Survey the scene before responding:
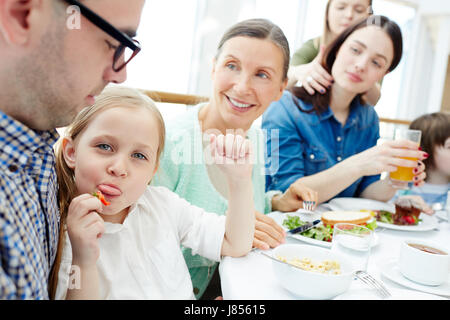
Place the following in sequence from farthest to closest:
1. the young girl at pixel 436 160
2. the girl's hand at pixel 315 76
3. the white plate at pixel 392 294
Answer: the young girl at pixel 436 160, the girl's hand at pixel 315 76, the white plate at pixel 392 294

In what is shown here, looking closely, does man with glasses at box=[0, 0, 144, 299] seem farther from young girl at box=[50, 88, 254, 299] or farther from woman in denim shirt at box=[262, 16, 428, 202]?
woman in denim shirt at box=[262, 16, 428, 202]

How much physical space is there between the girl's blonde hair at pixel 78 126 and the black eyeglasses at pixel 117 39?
160 mm

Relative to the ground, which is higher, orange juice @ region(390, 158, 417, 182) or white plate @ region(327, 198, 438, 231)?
orange juice @ region(390, 158, 417, 182)

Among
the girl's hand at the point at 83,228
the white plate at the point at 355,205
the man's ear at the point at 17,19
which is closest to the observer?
the man's ear at the point at 17,19

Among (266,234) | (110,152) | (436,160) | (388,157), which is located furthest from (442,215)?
(110,152)

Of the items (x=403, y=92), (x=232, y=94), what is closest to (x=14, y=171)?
(x=232, y=94)

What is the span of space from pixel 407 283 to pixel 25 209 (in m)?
0.62

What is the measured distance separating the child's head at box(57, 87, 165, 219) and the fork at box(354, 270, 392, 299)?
420mm

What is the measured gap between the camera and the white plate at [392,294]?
0.56 metres

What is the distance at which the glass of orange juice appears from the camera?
1.09m

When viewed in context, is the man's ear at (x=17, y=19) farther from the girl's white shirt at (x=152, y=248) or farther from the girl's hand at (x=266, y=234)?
Result: the girl's hand at (x=266, y=234)

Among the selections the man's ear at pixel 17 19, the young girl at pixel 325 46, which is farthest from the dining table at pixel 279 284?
the young girl at pixel 325 46

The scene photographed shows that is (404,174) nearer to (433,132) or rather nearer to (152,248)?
(433,132)

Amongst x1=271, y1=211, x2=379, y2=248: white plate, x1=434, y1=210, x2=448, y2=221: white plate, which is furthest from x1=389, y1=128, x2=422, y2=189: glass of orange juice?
x1=271, y1=211, x2=379, y2=248: white plate
